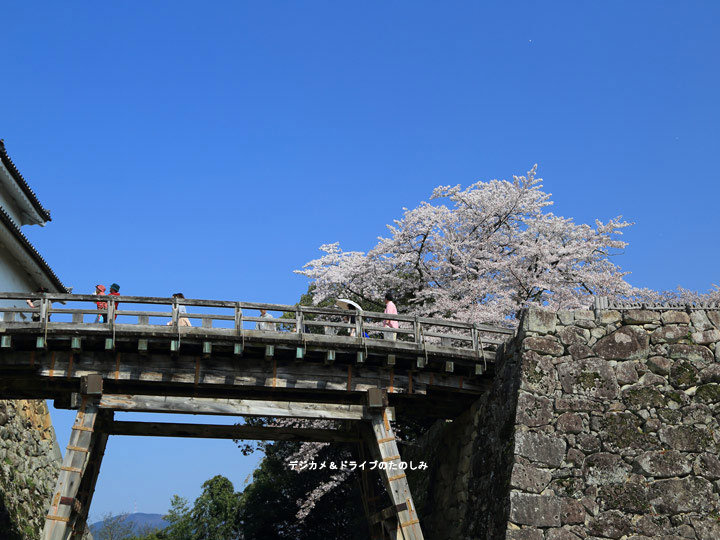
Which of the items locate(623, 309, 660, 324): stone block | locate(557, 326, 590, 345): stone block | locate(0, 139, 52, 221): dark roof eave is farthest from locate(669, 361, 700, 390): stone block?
locate(0, 139, 52, 221): dark roof eave

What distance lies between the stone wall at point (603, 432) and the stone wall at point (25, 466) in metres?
13.1

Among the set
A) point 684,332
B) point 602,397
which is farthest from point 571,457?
point 684,332

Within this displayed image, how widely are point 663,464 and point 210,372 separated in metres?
10.6

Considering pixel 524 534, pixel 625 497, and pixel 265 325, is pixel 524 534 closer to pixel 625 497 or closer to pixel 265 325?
pixel 625 497

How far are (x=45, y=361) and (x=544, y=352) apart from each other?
1173 cm

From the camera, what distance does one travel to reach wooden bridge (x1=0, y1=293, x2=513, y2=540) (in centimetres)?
1775

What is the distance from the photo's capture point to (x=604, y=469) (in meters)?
17.5

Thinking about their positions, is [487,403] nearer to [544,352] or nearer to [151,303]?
[544,352]

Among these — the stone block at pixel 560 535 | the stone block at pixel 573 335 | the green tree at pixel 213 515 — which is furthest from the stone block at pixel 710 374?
the green tree at pixel 213 515

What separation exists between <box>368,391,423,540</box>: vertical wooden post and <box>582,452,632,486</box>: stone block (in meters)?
4.05

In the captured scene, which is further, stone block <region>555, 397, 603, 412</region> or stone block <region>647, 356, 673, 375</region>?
stone block <region>647, 356, 673, 375</region>

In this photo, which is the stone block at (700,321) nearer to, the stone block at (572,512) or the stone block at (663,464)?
the stone block at (663,464)

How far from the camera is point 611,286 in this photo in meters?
29.9

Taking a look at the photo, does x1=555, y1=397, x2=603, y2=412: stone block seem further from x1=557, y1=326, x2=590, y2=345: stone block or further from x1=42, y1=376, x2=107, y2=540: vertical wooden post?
x1=42, y1=376, x2=107, y2=540: vertical wooden post
